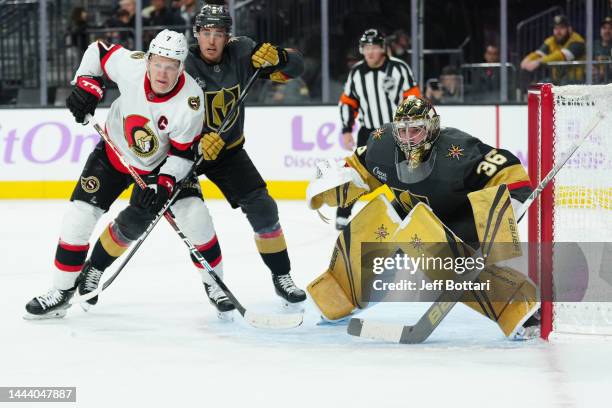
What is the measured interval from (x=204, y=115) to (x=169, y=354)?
0.91m

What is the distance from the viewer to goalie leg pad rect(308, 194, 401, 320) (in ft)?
12.0

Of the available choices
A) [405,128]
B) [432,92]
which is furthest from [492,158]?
[432,92]

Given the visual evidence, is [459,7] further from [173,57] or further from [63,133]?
[173,57]

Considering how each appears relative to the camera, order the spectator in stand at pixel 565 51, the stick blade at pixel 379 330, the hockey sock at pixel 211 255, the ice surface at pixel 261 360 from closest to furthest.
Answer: the ice surface at pixel 261 360, the stick blade at pixel 379 330, the hockey sock at pixel 211 255, the spectator in stand at pixel 565 51

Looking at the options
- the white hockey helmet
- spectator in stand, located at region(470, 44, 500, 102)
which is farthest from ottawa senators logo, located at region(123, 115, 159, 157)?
spectator in stand, located at region(470, 44, 500, 102)

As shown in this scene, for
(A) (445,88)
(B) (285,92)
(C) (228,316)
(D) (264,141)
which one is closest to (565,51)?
(A) (445,88)

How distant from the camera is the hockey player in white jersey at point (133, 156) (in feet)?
12.3

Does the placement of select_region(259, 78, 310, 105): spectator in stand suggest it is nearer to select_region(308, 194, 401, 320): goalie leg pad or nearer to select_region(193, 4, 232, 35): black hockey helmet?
select_region(193, 4, 232, 35): black hockey helmet

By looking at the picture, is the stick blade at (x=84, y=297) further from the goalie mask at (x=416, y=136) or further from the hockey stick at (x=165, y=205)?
the goalie mask at (x=416, y=136)

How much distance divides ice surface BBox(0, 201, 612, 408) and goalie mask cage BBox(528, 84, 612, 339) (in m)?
0.14

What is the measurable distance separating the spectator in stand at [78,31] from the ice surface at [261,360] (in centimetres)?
454

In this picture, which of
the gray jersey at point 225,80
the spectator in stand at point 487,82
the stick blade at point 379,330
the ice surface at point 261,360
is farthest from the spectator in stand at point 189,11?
the stick blade at point 379,330

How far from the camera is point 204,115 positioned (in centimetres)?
395

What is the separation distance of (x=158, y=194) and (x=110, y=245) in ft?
1.02
